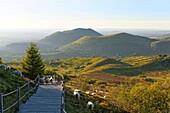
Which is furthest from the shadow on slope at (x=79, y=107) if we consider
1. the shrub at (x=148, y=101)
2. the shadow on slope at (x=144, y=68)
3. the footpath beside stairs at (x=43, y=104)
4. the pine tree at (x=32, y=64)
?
the shadow on slope at (x=144, y=68)

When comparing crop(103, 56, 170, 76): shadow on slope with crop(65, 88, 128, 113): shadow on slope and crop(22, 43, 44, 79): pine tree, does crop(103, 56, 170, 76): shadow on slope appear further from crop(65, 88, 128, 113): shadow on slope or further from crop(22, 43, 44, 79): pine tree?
crop(65, 88, 128, 113): shadow on slope

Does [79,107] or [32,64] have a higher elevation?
[32,64]

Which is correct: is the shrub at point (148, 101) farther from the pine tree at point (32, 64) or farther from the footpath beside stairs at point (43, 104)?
the pine tree at point (32, 64)

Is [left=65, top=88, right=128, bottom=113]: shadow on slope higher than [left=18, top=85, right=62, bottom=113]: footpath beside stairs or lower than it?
lower

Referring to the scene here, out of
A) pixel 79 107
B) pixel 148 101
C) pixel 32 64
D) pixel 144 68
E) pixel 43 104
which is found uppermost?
pixel 32 64

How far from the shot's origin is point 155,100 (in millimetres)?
31391

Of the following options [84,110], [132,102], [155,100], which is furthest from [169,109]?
[84,110]

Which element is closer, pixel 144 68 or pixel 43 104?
pixel 43 104

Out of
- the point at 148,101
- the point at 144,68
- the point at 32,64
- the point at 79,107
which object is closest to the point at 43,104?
the point at 79,107

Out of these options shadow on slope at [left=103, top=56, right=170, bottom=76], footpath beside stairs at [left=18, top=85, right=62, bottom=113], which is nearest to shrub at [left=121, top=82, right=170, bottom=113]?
footpath beside stairs at [left=18, top=85, right=62, bottom=113]

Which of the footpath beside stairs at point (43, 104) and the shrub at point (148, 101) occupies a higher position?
the footpath beside stairs at point (43, 104)

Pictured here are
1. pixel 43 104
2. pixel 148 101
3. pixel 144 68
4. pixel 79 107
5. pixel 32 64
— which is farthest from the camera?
pixel 144 68

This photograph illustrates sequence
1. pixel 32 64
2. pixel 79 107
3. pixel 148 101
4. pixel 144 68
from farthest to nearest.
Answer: pixel 144 68 → pixel 32 64 → pixel 148 101 → pixel 79 107

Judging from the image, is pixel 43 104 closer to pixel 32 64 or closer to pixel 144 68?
pixel 32 64
